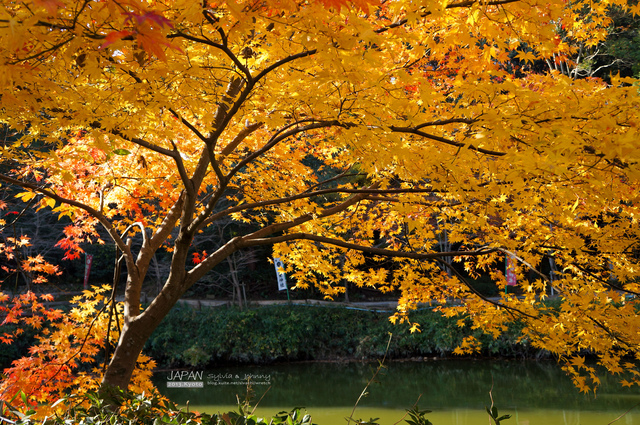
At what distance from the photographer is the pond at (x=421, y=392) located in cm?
810

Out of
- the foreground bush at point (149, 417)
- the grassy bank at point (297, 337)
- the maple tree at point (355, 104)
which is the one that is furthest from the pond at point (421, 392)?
the foreground bush at point (149, 417)

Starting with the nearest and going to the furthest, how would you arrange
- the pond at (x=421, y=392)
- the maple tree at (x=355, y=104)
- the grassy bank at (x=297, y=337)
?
the maple tree at (x=355, y=104) < the pond at (x=421, y=392) < the grassy bank at (x=297, y=337)

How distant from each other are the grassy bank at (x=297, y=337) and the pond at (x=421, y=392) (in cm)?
38

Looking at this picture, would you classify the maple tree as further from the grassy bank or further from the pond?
the grassy bank

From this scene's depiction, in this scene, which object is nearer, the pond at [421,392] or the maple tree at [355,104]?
the maple tree at [355,104]

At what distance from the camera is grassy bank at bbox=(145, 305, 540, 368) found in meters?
12.3

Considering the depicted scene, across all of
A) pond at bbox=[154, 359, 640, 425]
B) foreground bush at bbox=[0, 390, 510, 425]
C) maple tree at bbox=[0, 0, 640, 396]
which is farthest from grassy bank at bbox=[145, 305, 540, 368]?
foreground bush at bbox=[0, 390, 510, 425]

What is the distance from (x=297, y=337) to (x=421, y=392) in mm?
4153

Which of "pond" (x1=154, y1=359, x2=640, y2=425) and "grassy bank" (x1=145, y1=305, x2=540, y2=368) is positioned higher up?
"grassy bank" (x1=145, y1=305, x2=540, y2=368)

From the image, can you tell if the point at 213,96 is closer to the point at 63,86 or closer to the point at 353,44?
the point at 63,86

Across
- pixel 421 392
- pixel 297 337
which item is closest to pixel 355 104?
pixel 421 392

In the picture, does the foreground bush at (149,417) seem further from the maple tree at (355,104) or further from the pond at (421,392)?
the pond at (421,392)

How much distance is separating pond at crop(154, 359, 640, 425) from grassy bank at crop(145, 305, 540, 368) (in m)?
0.38

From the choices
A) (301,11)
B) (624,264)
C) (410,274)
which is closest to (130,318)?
(410,274)
